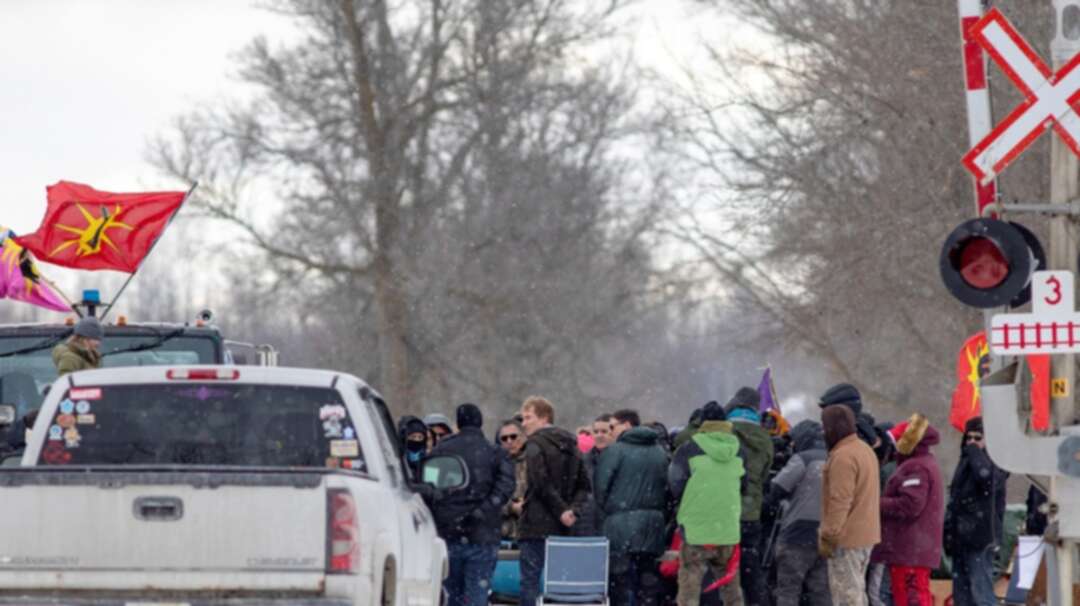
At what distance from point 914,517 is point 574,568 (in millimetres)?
2567

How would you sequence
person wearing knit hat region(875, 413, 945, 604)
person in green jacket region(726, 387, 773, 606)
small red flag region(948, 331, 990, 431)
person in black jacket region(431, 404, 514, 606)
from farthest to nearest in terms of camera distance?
1. small red flag region(948, 331, 990, 431)
2. person in green jacket region(726, 387, 773, 606)
3. person wearing knit hat region(875, 413, 945, 604)
4. person in black jacket region(431, 404, 514, 606)

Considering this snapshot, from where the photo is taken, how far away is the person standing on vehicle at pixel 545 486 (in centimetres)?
1573

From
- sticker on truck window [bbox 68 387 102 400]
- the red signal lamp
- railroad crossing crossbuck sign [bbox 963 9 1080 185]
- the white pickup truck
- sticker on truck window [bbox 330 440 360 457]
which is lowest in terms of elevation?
the white pickup truck

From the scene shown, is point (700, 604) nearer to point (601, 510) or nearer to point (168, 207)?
point (601, 510)

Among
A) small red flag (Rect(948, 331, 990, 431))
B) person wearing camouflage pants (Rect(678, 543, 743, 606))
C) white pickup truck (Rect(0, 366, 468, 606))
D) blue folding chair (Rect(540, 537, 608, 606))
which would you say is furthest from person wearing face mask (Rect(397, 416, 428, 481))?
white pickup truck (Rect(0, 366, 468, 606))

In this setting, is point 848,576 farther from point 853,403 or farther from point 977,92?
point 977,92

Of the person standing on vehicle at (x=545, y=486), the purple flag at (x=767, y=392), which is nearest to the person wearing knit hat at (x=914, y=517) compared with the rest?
the person standing on vehicle at (x=545, y=486)

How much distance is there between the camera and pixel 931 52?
2886 centimetres

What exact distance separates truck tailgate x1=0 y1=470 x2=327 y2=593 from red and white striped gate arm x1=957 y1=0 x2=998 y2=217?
296cm

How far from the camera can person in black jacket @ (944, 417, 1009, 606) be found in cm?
1605

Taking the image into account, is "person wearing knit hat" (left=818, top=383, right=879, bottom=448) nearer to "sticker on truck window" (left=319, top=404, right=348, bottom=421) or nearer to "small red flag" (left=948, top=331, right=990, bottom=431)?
"small red flag" (left=948, top=331, right=990, bottom=431)

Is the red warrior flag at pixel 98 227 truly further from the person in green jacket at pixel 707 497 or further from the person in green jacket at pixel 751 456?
the person in green jacket at pixel 707 497

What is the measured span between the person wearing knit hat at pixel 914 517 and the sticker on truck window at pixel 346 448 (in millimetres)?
6570

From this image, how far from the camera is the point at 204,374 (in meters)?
9.51
